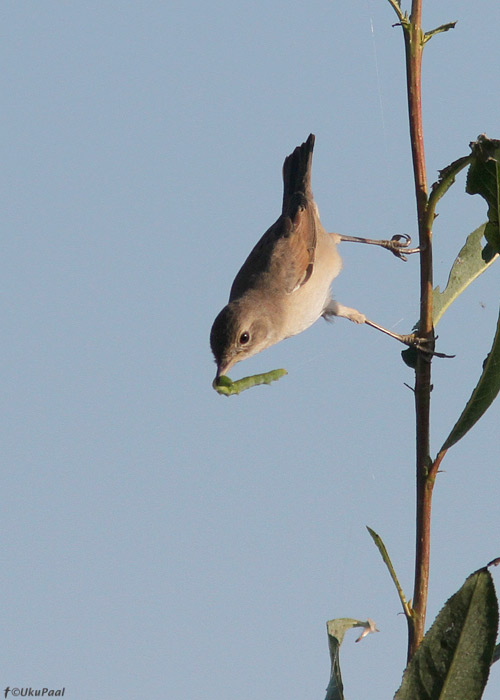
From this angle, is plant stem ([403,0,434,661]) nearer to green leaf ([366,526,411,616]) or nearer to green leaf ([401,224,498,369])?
green leaf ([366,526,411,616])

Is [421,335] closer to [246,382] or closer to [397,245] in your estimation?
[246,382]

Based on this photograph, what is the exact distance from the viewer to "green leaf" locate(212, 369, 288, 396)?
12.7 ft

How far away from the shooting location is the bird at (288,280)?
605cm

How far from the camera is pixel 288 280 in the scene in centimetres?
720

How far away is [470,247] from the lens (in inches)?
142

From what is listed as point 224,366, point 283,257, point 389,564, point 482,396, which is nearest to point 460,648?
point 389,564

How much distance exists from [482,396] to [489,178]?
0.66 meters

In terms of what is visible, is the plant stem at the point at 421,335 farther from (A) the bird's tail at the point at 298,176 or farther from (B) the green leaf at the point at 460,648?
(A) the bird's tail at the point at 298,176

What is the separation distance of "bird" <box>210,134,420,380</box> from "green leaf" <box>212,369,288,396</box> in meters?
1.37

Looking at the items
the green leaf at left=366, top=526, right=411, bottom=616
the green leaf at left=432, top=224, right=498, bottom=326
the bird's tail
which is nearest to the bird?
the bird's tail

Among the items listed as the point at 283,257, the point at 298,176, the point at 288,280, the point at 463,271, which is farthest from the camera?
the point at 298,176

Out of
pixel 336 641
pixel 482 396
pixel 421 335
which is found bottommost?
pixel 336 641

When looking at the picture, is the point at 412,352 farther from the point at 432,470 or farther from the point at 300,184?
the point at 300,184

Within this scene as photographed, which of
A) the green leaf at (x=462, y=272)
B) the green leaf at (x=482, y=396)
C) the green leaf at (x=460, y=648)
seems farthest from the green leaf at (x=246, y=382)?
the green leaf at (x=460, y=648)
